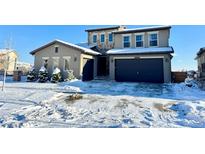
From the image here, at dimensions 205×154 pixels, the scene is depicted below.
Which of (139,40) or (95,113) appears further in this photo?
(139,40)

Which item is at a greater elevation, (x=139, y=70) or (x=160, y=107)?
(x=139, y=70)

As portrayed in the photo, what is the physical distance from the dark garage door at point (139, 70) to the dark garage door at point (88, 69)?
2962mm

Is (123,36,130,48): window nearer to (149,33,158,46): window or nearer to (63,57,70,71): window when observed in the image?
(149,33,158,46): window

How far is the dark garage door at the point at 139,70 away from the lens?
1469 cm

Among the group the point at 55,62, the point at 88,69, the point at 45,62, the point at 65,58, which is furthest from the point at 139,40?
the point at 45,62

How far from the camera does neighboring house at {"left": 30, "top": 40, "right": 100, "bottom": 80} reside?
1587cm

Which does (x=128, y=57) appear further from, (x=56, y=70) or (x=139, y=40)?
(x=56, y=70)

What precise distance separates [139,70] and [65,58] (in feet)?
24.5

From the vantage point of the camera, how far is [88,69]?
1702 centimetres

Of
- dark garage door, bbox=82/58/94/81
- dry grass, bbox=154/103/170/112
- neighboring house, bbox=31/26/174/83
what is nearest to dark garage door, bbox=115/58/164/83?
neighboring house, bbox=31/26/174/83

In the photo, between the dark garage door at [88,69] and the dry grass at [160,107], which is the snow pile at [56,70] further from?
the dry grass at [160,107]

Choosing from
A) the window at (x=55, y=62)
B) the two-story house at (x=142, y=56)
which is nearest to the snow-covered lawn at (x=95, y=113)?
the two-story house at (x=142, y=56)
